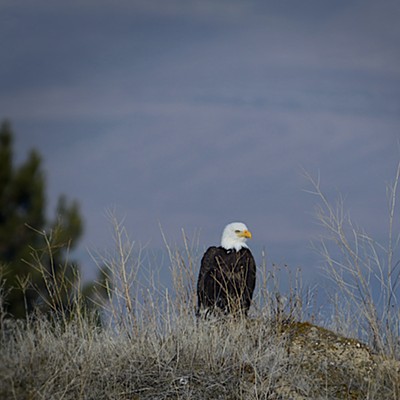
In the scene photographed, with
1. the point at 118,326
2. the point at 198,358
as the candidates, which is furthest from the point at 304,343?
the point at 118,326

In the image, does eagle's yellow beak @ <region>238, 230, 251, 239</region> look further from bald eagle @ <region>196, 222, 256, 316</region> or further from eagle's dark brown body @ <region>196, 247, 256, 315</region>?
eagle's dark brown body @ <region>196, 247, 256, 315</region>

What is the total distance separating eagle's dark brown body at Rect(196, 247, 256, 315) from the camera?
27.2ft

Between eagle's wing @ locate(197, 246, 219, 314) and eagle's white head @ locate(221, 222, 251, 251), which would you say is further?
eagle's white head @ locate(221, 222, 251, 251)

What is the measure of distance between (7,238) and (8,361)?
741 cm

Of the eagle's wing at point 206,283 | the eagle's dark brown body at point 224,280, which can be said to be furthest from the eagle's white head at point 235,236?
the eagle's wing at point 206,283

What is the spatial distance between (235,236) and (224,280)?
0.79 meters

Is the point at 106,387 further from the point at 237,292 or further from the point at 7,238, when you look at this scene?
the point at 7,238

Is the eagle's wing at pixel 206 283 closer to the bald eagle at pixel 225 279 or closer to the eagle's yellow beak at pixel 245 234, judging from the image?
the bald eagle at pixel 225 279

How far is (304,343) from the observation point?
7.21 metres

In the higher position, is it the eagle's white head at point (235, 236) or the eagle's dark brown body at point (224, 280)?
the eagle's white head at point (235, 236)

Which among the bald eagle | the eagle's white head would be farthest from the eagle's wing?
the eagle's white head

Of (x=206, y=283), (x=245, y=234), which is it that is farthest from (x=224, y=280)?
(x=245, y=234)

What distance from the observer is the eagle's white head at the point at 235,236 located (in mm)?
8750

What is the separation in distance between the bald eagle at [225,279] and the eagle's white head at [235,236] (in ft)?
0.12
